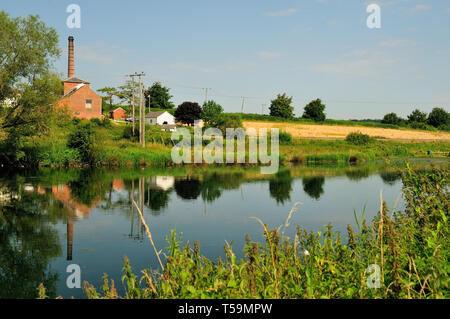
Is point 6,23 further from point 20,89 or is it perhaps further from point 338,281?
point 338,281

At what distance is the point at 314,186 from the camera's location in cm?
2045

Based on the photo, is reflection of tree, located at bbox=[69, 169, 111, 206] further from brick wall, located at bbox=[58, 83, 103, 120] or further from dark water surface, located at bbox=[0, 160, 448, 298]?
brick wall, located at bbox=[58, 83, 103, 120]

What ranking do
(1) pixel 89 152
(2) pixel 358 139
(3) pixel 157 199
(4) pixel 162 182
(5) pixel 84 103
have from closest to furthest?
(3) pixel 157 199, (4) pixel 162 182, (1) pixel 89 152, (2) pixel 358 139, (5) pixel 84 103

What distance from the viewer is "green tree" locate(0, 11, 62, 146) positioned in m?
23.5

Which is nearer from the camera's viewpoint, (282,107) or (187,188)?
(187,188)

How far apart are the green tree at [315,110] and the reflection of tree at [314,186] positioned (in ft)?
174

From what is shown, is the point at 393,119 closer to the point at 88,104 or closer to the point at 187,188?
the point at 88,104

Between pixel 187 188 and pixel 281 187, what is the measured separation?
4.66 meters

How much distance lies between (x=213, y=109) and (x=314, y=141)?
41.7 ft

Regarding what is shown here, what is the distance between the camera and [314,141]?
156ft

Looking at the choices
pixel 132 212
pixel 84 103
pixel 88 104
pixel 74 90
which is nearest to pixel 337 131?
pixel 88 104

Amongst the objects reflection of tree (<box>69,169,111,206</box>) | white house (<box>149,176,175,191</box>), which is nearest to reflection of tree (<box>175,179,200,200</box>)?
white house (<box>149,176,175,191</box>)

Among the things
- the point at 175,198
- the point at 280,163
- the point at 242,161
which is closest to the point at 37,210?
the point at 175,198

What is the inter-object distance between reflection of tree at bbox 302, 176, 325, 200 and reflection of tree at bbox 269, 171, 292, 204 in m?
0.83
